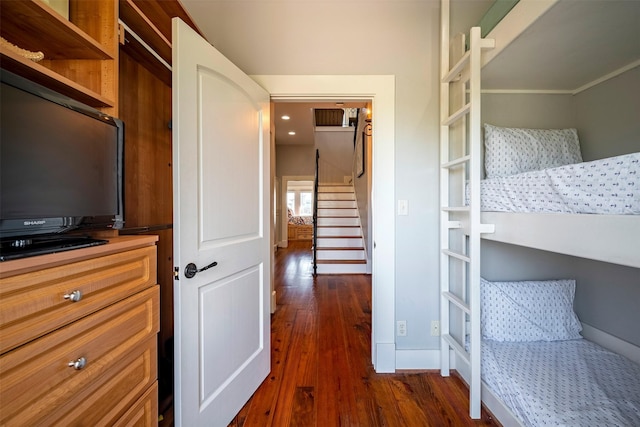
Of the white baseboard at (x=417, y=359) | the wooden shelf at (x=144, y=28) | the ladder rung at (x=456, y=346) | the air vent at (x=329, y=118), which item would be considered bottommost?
the white baseboard at (x=417, y=359)

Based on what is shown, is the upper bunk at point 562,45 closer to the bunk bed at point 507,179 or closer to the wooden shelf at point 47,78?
the bunk bed at point 507,179

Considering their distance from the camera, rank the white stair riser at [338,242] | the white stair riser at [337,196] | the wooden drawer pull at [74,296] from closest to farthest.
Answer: the wooden drawer pull at [74,296]
the white stair riser at [338,242]
the white stair riser at [337,196]

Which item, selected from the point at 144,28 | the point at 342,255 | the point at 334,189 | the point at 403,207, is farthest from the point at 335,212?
the point at 144,28

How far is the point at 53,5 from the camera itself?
2.92 ft

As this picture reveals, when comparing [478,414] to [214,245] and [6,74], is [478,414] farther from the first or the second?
[6,74]

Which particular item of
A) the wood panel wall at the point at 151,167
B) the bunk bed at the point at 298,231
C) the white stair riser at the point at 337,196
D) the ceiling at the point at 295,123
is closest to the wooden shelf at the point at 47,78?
the wood panel wall at the point at 151,167

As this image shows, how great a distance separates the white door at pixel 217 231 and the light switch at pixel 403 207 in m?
0.96

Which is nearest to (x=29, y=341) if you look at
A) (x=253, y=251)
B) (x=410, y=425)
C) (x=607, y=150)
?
(x=253, y=251)

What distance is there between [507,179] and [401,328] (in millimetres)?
1229

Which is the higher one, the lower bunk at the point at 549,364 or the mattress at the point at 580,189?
the mattress at the point at 580,189

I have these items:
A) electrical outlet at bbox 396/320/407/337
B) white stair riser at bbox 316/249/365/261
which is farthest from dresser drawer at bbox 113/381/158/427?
white stair riser at bbox 316/249/365/261

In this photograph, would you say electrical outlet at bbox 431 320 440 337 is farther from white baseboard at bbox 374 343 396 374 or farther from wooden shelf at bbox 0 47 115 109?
wooden shelf at bbox 0 47 115 109

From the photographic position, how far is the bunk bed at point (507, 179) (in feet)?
3.07

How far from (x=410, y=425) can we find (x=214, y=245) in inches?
57.3
